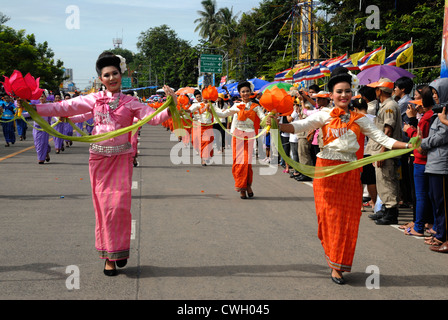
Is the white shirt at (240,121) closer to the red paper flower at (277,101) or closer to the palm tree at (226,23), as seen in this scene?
the red paper flower at (277,101)

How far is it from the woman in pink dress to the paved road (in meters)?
0.35

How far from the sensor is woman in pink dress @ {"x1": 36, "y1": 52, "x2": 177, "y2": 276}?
5484mm

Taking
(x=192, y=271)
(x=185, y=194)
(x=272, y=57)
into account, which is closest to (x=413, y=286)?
(x=192, y=271)

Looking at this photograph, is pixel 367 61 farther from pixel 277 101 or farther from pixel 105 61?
pixel 105 61

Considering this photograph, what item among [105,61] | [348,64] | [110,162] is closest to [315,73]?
[348,64]

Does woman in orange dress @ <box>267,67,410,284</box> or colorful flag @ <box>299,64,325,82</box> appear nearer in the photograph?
woman in orange dress @ <box>267,67,410,284</box>

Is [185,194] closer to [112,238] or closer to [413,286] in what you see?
[112,238]

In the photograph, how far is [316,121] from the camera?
5.46 metres

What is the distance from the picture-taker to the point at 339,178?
5367 millimetres

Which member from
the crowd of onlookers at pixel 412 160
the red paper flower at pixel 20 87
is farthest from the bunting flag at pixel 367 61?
the red paper flower at pixel 20 87

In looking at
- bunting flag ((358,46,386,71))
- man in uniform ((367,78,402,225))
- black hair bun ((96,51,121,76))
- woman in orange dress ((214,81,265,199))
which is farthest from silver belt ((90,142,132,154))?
bunting flag ((358,46,386,71))

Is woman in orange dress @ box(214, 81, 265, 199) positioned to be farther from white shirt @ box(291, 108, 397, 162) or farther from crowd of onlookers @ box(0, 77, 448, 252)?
white shirt @ box(291, 108, 397, 162)

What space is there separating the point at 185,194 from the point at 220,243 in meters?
3.88

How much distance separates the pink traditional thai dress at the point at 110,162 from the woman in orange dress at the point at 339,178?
5.00ft
